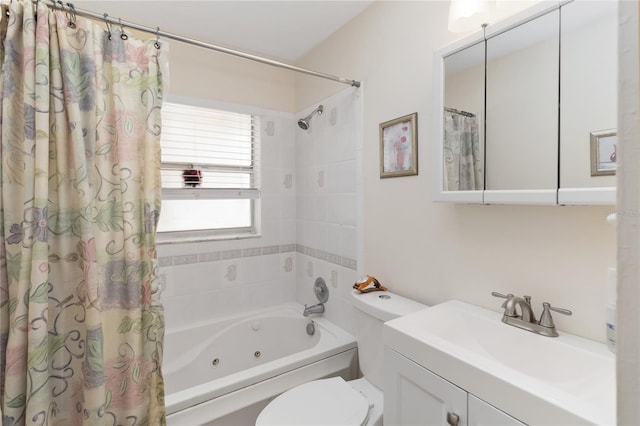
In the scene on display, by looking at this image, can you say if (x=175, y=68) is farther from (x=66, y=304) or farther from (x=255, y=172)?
(x=66, y=304)

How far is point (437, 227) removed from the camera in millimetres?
1388

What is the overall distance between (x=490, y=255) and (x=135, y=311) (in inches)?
54.2

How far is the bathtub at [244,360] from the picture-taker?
1.36 m

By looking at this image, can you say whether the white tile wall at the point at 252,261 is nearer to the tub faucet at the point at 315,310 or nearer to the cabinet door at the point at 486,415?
the tub faucet at the point at 315,310

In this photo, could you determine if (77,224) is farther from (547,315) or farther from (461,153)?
(547,315)

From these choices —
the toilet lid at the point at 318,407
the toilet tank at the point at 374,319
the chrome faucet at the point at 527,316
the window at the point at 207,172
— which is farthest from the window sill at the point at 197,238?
the chrome faucet at the point at 527,316

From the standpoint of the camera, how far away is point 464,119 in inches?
47.5

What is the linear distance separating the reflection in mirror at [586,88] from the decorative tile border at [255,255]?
3.90 feet

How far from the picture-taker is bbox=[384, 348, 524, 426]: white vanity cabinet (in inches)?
31.5

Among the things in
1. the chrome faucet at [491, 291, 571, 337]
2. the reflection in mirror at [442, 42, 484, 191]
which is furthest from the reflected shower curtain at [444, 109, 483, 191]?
the chrome faucet at [491, 291, 571, 337]

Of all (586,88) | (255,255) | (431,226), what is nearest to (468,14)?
(586,88)

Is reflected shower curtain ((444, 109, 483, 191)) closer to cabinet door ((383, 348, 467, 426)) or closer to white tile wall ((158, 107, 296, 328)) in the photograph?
cabinet door ((383, 348, 467, 426))

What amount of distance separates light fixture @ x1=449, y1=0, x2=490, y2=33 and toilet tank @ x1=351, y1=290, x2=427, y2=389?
1157 mm

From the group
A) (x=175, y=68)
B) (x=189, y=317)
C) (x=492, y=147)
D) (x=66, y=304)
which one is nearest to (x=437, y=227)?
(x=492, y=147)
